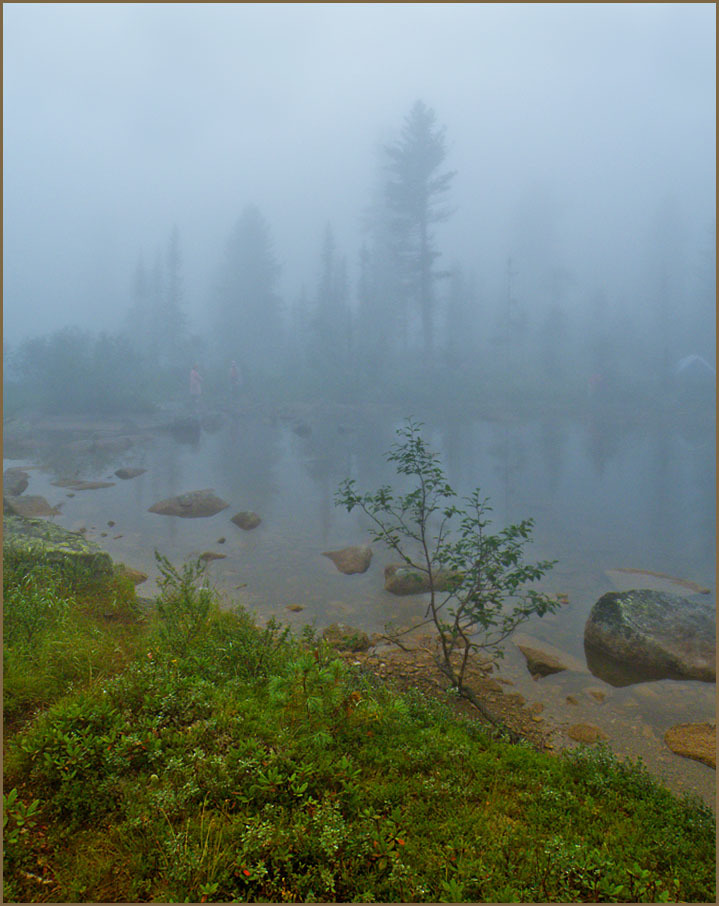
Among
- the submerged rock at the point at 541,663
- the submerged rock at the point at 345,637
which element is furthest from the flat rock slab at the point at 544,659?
the submerged rock at the point at 345,637

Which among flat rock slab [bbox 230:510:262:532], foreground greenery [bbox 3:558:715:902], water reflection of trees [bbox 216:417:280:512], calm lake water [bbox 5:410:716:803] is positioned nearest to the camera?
foreground greenery [bbox 3:558:715:902]

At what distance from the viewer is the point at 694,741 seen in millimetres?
4473

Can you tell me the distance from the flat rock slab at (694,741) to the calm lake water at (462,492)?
82 millimetres

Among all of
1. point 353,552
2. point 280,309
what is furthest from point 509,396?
point 353,552

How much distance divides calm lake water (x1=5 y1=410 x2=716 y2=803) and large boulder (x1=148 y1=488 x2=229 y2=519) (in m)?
0.27

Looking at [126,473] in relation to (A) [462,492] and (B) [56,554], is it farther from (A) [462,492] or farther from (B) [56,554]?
(A) [462,492]

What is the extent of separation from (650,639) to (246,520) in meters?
7.34

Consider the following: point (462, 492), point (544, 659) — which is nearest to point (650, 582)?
point (544, 659)

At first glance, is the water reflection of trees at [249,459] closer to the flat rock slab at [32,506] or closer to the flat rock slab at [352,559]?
the flat rock slab at [352,559]

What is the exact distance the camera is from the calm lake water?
5.25 meters

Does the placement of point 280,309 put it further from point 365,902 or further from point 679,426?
point 365,902

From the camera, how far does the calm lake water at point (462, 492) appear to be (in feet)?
17.2

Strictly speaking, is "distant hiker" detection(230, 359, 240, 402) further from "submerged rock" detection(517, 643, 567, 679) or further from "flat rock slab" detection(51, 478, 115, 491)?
"submerged rock" detection(517, 643, 567, 679)

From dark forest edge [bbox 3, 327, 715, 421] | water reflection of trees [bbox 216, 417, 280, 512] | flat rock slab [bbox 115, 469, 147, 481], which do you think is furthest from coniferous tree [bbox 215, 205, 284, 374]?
flat rock slab [bbox 115, 469, 147, 481]
